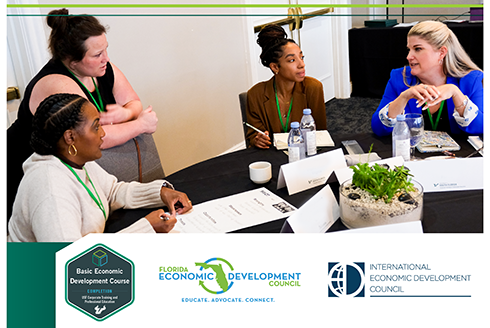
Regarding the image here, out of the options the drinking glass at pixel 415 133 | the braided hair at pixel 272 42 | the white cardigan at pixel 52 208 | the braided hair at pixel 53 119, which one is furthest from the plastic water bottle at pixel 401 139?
the braided hair at pixel 53 119

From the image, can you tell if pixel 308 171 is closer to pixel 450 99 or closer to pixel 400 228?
pixel 400 228

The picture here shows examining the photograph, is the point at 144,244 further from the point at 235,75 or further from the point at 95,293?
the point at 235,75

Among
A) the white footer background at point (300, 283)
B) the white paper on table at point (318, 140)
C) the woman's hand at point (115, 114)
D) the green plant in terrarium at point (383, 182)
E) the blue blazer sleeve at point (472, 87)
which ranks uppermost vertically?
the woman's hand at point (115, 114)

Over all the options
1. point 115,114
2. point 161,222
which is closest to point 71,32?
point 115,114

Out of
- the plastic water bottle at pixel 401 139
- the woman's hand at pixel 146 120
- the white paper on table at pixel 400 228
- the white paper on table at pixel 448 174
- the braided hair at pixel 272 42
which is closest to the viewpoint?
the white paper on table at pixel 400 228

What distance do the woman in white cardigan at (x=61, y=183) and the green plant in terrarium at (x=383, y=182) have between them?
16.8 inches

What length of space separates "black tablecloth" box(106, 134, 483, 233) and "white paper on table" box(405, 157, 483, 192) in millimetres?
21

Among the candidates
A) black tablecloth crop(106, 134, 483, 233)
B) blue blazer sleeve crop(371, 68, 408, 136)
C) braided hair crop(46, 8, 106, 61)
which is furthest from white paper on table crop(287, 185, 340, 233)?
braided hair crop(46, 8, 106, 61)

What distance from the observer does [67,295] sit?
0.85m

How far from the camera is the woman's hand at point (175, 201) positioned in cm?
106

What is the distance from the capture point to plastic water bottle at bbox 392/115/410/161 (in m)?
1.21

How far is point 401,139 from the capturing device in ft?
4.02

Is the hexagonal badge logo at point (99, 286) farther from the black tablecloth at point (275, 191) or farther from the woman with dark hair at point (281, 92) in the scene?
the woman with dark hair at point (281, 92)

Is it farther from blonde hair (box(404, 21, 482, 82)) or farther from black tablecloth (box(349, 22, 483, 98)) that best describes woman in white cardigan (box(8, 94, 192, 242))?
blonde hair (box(404, 21, 482, 82))
